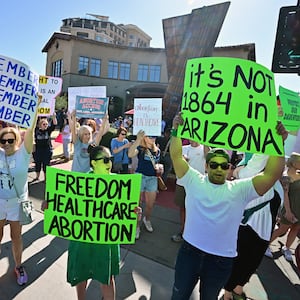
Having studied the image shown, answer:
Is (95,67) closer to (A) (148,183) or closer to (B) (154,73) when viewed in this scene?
(B) (154,73)

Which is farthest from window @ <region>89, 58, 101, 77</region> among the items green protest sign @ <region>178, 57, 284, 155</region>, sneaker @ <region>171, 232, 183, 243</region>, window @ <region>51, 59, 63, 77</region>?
green protest sign @ <region>178, 57, 284, 155</region>

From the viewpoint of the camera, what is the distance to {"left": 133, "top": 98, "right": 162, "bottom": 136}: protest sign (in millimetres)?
4203

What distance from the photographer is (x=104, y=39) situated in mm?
70000

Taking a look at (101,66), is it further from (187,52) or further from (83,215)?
(83,215)

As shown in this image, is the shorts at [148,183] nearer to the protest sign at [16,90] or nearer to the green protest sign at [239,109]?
the protest sign at [16,90]

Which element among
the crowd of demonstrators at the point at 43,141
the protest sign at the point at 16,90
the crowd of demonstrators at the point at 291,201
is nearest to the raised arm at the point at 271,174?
the crowd of demonstrators at the point at 291,201

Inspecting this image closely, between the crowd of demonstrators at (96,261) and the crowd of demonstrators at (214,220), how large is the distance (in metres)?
0.55

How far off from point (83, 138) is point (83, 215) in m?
1.85

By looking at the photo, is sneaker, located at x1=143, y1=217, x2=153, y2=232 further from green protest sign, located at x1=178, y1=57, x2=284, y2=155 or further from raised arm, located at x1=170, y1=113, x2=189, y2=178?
green protest sign, located at x1=178, y1=57, x2=284, y2=155

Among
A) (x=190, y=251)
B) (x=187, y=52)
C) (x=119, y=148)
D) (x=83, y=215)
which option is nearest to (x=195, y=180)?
(x=190, y=251)

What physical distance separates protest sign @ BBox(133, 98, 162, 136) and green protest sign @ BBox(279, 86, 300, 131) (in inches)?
67.5

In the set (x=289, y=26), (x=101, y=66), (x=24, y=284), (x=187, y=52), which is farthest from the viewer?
(x=101, y=66)

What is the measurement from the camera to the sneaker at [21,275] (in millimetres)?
2873

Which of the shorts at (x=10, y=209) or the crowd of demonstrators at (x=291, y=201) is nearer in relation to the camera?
the shorts at (x=10, y=209)
